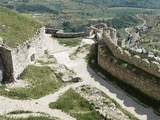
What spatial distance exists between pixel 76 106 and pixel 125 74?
7.17 meters

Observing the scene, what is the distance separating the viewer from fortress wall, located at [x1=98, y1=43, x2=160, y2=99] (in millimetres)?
39062

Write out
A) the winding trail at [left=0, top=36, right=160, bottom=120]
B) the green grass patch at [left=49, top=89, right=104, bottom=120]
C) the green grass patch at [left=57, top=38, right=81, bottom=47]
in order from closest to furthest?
the green grass patch at [left=49, top=89, right=104, bottom=120], the winding trail at [left=0, top=36, right=160, bottom=120], the green grass patch at [left=57, top=38, right=81, bottom=47]

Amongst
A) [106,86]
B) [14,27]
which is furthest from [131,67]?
[14,27]

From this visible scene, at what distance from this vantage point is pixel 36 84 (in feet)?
138

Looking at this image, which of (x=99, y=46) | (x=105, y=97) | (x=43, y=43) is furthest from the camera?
(x=43, y=43)

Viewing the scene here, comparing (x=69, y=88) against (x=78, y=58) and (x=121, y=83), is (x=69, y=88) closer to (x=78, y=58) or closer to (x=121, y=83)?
(x=121, y=83)

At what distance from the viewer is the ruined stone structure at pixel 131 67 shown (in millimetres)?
39469

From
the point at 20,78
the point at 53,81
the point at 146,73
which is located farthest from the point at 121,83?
the point at 20,78

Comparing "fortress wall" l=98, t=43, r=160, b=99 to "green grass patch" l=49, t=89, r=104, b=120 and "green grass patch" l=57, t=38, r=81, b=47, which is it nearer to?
"green grass patch" l=49, t=89, r=104, b=120

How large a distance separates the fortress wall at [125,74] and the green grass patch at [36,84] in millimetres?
5431

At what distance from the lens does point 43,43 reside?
174 ft

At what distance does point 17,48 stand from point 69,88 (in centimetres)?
677

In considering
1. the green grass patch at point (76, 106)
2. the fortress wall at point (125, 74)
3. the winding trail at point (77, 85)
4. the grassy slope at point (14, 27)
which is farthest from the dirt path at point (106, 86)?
the grassy slope at point (14, 27)

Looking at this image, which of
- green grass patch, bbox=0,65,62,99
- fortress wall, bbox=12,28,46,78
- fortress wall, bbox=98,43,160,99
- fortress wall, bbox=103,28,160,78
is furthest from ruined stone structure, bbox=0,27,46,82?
fortress wall, bbox=103,28,160,78
